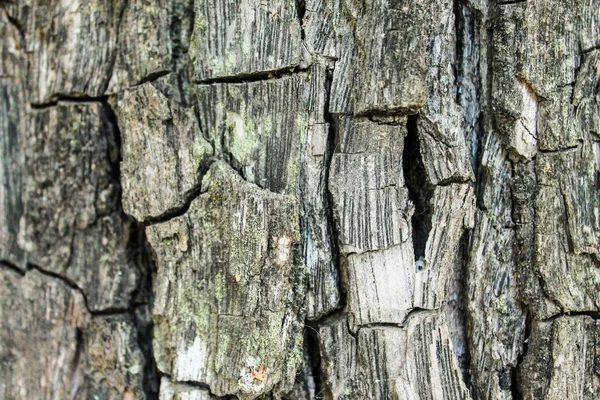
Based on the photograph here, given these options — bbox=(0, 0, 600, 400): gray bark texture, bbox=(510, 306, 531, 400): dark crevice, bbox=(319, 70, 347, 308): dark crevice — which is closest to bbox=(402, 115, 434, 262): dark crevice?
bbox=(0, 0, 600, 400): gray bark texture

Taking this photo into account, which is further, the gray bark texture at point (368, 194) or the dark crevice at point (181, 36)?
the dark crevice at point (181, 36)

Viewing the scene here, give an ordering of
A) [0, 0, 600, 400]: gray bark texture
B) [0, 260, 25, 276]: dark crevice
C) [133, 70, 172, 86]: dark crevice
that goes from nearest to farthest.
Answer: [0, 0, 600, 400]: gray bark texture → [133, 70, 172, 86]: dark crevice → [0, 260, 25, 276]: dark crevice

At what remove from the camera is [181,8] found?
149cm

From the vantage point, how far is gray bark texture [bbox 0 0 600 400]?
1360 millimetres

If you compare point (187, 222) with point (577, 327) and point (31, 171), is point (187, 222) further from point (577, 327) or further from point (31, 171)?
point (577, 327)

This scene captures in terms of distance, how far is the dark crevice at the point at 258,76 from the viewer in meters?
1.41

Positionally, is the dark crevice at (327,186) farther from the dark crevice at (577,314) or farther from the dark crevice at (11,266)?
the dark crevice at (11,266)

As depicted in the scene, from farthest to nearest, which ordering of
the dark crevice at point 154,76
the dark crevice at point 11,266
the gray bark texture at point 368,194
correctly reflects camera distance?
the dark crevice at point 11,266
the dark crevice at point 154,76
the gray bark texture at point 368,194

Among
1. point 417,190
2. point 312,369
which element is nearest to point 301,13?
point 417,190

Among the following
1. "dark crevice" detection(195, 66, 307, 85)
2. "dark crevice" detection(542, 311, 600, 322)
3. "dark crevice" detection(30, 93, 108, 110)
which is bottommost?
"dark crevice" detection(542, 311, 600, 322)

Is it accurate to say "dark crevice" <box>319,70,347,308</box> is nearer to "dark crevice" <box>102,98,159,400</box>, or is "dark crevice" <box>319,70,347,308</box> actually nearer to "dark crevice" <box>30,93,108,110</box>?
"dark crevice" <box>102,98,159,400</box>

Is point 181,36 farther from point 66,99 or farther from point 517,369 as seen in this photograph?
point 517,369

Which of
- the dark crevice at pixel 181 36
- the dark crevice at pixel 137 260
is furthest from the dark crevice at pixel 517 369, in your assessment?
the dark crevice at pixel 181 36

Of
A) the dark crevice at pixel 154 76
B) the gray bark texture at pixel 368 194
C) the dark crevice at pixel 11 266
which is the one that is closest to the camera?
the gray bark texture at pixel 368 194
